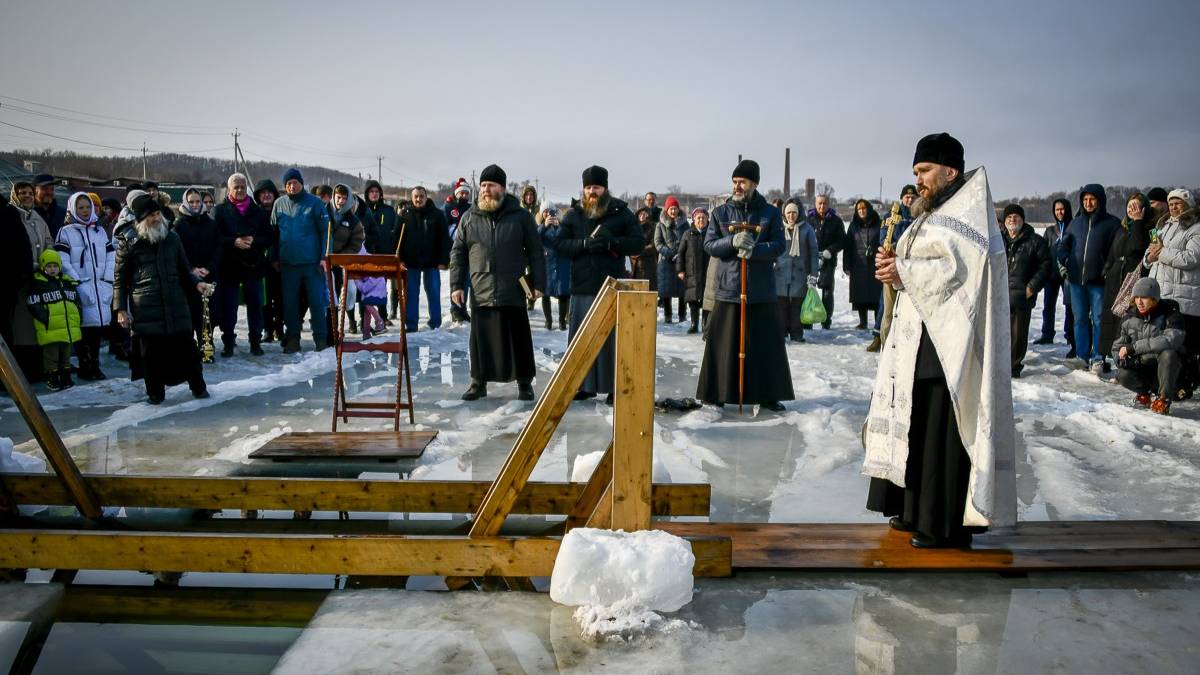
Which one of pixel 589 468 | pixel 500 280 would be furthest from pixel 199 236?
pixel 589 468

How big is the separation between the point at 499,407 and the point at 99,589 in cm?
378

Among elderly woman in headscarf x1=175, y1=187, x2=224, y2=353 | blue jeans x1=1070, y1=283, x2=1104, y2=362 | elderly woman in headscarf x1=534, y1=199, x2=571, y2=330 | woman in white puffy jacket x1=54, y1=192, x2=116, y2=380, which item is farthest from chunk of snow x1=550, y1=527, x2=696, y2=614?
elderly woman in headscarf x1=534, y1=199, x2=571, y2=330

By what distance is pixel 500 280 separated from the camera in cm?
720

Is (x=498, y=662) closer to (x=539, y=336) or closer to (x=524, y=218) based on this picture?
(x=524, y=218)

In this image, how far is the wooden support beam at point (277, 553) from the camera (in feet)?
11.3

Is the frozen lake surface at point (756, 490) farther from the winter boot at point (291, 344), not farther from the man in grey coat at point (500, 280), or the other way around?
the man in grey coat at point (500, 280)

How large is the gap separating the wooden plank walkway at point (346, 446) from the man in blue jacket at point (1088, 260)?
7.43 meters

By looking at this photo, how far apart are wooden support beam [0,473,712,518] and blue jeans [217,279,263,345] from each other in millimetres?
5518

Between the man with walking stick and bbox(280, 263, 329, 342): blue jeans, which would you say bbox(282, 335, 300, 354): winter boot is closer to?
bbox(280, 263, 329, 342): blue jeans

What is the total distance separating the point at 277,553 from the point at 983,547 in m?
2.98

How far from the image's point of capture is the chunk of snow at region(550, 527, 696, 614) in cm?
321

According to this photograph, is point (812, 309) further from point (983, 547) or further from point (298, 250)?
point (983, 547)

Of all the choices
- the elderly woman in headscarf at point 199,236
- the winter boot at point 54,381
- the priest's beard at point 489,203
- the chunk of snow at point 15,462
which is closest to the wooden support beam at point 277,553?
the chunk of snow at point 15,462

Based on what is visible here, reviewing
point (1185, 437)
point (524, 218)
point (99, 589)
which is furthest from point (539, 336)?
point (99, 589)
